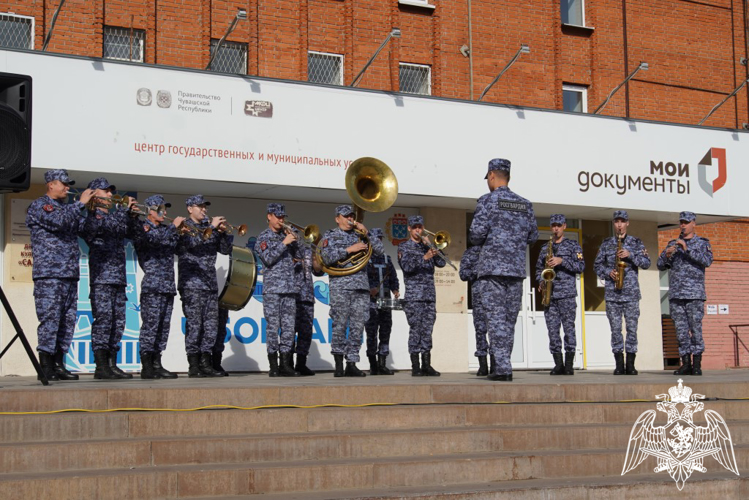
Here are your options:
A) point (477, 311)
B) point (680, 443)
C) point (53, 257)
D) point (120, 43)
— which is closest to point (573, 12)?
point (120, 43)

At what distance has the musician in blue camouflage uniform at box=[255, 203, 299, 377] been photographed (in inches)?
443

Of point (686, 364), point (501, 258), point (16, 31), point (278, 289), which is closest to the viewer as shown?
point (501, 258)

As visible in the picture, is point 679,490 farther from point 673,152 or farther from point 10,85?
point 673,152

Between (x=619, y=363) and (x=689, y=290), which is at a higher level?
(x=689, y=290)

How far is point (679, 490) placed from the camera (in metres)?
7.12

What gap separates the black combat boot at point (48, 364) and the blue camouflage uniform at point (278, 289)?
8.15 feet

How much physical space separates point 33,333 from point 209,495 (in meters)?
7.77

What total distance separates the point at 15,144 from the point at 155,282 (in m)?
2.93

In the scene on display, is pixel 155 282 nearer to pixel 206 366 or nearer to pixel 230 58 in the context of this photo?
pixel 206 366

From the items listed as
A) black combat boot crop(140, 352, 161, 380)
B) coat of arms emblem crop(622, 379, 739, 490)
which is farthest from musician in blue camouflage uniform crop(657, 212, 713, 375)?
black combat boot crop(140, 352, 161, 380)

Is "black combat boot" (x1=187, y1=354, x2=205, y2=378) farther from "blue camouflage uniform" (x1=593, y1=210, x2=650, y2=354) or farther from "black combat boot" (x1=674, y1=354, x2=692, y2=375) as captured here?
"black combat boot" (x1=674, y1=354, x2=692, y2=375)

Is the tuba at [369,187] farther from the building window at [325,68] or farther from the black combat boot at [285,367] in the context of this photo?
the building window at [325,68]

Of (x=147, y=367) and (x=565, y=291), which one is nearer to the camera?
(x=147, y=367)

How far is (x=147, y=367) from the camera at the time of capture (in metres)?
10.8
